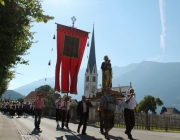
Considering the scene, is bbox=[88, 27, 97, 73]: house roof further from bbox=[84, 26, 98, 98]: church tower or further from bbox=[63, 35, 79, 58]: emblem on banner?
bbox=[63, 35, 79, 58]: emblem on banner

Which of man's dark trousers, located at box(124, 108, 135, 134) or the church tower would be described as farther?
the church tower

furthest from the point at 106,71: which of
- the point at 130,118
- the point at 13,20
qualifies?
the point at 13,20

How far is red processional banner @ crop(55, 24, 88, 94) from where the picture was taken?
1747cm

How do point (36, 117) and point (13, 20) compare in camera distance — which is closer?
point (13, 20)

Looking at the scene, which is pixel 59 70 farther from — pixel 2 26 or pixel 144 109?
pixel 144 109

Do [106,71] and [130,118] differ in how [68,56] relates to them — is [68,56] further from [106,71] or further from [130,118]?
[130,118]

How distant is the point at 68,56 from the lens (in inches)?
714

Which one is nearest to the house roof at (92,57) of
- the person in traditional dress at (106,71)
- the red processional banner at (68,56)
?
the red processional banner at (68,56)

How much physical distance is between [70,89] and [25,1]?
10.4 metres

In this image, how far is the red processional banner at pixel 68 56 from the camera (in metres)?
17.5

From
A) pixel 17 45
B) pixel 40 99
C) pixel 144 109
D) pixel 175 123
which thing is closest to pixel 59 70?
pixel 40 99

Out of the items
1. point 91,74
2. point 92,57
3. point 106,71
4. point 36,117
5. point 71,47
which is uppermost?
point 92,57

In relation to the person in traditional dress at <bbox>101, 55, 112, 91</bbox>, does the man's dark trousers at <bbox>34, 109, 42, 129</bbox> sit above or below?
below

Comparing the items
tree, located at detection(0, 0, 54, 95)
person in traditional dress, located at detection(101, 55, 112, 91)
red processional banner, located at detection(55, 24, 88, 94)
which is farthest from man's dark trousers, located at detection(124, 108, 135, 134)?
red processional banner, located at detection(55, 24, 88, 94)
